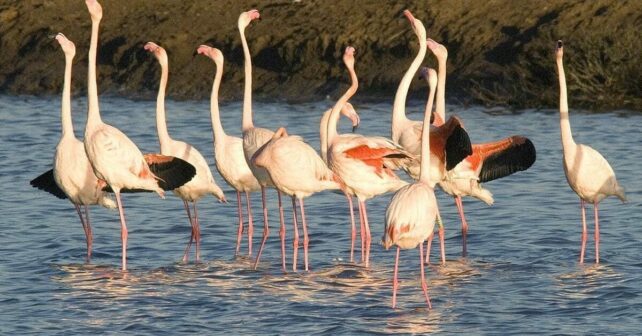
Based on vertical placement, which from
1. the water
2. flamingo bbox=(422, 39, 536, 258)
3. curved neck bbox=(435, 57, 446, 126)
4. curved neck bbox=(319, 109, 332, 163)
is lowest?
the water

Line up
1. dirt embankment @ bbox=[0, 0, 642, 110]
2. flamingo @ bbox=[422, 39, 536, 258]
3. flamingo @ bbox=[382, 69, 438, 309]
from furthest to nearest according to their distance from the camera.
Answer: dirt embankment @ bbox=[0, 0, 642, 110] < flamingo @ bbox=[422, 39, 536, 258] < flamingo @ bbox=[382, 69, 438, 309]

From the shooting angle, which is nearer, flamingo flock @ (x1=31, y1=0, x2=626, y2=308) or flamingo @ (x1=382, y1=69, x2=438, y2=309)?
flamingo @ (x1=382, y1=69, x2=438, y2=309)

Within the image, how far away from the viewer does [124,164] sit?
9352 mm

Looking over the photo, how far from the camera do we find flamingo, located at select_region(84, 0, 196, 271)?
30.5 ft

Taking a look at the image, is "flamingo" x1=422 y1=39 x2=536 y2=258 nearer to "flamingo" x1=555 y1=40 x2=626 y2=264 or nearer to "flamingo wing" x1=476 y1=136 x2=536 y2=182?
"flamingo wing" x1=476 y1=136 x2=536 y2=182

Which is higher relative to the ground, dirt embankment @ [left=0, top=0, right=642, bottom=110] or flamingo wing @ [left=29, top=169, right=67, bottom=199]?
dirt embankment @ [left=0, top=0, right=642, bottom=110]

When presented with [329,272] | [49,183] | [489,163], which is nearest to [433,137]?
[489,163]

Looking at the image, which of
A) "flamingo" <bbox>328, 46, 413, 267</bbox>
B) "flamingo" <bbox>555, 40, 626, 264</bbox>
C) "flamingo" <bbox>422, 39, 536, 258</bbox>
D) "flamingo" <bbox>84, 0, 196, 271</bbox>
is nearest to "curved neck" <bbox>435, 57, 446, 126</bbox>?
"flamingo" <bbox>422, 39, 536, 258</bbox>

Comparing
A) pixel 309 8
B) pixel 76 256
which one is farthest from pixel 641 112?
pixel 76 256

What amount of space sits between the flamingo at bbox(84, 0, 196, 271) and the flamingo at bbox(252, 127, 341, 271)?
0.59 meters

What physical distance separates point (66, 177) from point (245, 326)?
2.35m

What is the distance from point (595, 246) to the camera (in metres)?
9.89

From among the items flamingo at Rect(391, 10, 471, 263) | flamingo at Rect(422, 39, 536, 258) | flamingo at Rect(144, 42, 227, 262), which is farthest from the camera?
flamingo at Rect(144, 42, 227, 262)

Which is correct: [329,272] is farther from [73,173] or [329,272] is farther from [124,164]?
[73,173]
